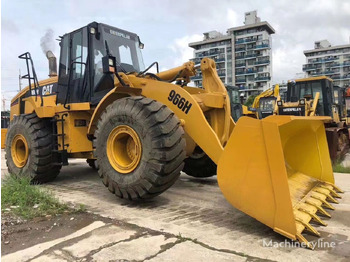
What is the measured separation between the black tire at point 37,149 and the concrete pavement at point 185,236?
129 centimetres

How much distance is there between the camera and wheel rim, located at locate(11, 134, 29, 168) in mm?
6098

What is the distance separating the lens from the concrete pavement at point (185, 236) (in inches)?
112

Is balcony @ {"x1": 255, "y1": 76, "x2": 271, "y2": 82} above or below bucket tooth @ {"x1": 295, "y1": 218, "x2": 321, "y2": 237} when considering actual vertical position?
above

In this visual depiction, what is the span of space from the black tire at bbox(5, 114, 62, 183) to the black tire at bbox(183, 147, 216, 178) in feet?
7.79

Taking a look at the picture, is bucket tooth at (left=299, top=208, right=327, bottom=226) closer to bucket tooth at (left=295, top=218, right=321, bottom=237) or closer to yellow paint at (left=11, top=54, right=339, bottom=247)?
yellow paint at (left=11, top=54, right=339, bottom=247)

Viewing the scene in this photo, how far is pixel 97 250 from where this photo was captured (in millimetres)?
2977

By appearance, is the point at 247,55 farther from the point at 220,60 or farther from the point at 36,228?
the point at 36,228

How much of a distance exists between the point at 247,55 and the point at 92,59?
93639mm

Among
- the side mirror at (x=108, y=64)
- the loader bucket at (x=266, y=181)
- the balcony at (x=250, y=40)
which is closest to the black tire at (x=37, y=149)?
the side mirror at (x=108, y=64)

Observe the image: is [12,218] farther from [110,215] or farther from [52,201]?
[110,215]

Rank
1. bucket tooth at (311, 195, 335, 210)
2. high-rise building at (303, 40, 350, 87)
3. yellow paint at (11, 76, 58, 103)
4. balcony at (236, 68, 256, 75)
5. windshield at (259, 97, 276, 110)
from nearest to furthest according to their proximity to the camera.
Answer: bucket tooth at (311, 195, 335, 210)
yellow paint at (11, 76, 58, 103)
windshield at (259, 97, 276, 110)
balcony at (236, 68, 256, 75)
high-rise building at (303, 40, 350, 87)

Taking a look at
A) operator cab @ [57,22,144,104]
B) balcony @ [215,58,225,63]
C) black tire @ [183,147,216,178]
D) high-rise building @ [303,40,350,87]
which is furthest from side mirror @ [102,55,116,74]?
high-rise building @ [303,40,350,87]

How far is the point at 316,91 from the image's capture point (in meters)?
11.2

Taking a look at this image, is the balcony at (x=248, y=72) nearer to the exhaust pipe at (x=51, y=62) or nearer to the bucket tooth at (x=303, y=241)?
the exhaust pipe at (x=51, y=62)
